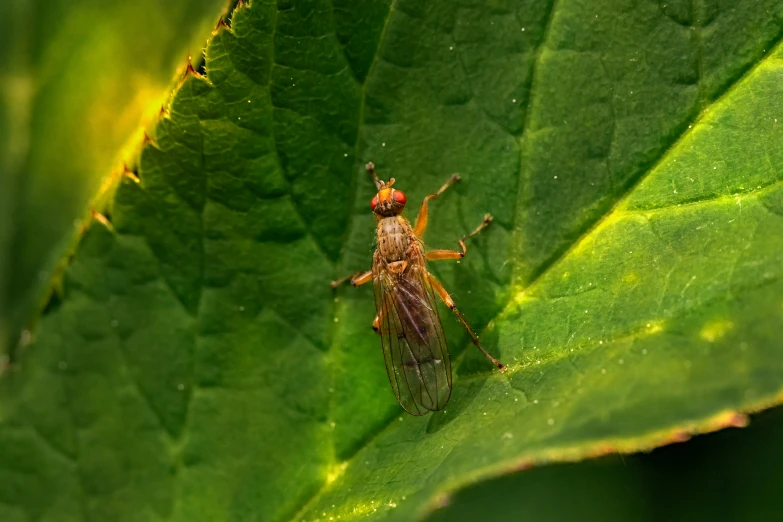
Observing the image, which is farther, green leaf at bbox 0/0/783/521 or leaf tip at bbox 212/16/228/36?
leaf tip at bbox 212/16/228/36

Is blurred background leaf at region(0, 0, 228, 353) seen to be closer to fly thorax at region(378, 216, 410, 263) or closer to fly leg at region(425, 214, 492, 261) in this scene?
fly thorax at region(378, 216, 410, 263)

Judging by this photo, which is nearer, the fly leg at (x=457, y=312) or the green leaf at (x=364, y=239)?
the green leaf at (x=364, y=239)

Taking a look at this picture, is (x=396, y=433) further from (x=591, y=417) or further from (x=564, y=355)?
(x=591, y=417)

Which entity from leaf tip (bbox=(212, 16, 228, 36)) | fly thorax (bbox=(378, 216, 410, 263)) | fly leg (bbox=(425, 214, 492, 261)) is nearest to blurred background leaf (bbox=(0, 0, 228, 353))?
leaf tip (bbox=(212, 16, 228, 36))

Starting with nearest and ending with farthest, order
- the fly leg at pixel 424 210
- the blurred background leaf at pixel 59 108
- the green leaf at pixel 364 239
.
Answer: the green leaf at pixel 364 239 < the fly leg at pixel 424 210 < the blurred background leaf at pixel 59 108

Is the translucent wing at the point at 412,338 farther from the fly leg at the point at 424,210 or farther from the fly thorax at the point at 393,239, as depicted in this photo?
the fly leg at the point at 424,210

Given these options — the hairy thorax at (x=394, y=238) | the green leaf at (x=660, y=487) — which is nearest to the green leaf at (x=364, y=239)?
the hairy thorax at (x=394, y=238)
